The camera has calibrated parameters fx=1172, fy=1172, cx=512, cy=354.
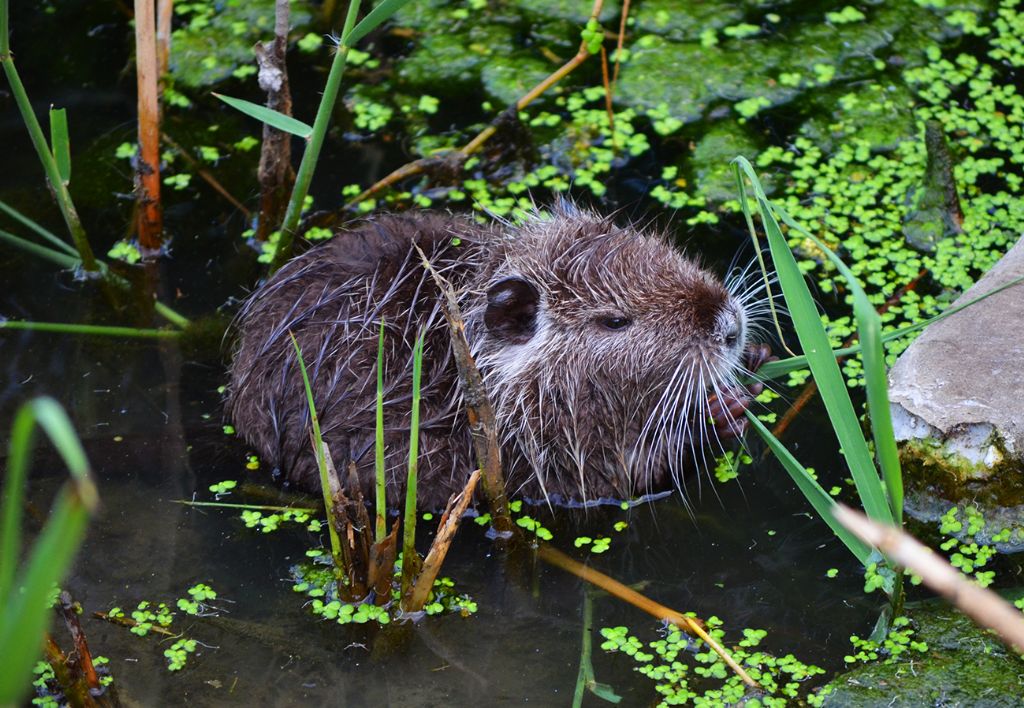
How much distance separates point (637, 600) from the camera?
2934mm

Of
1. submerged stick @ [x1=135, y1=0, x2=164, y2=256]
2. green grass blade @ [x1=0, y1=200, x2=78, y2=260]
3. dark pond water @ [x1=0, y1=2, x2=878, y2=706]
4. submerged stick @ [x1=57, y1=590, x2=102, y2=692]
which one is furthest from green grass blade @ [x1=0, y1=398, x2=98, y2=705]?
submerged stick @ [x1=135, y1=0, x2=164, y2=256]

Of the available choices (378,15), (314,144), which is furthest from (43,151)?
(378,15)

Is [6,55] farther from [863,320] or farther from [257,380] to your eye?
[863,320]

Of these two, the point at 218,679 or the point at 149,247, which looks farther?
the point at 149,247

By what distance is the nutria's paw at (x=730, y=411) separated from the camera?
3.22 metres

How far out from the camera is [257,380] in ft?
10.6

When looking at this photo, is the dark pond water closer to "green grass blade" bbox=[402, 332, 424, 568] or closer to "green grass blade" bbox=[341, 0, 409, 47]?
"green grass blade" bbox=[402, 332, 424, 568]

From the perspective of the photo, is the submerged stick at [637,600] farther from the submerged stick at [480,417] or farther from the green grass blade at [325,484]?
the green grass blade at [325,484]

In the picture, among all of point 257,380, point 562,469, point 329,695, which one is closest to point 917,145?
point 562,469

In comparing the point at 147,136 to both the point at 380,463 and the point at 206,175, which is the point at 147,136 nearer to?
the point at 206,175

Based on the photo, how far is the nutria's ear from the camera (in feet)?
10.2

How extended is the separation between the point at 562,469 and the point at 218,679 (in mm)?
1092

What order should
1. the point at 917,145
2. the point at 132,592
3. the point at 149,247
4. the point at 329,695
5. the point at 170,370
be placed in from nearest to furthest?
the point at 329,695 → the point at 132,592 → the point at 170,370 → the point at 149,247 → the point at 917,145

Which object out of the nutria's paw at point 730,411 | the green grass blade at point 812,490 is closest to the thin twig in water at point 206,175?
the nutria's paw at point 730,411
